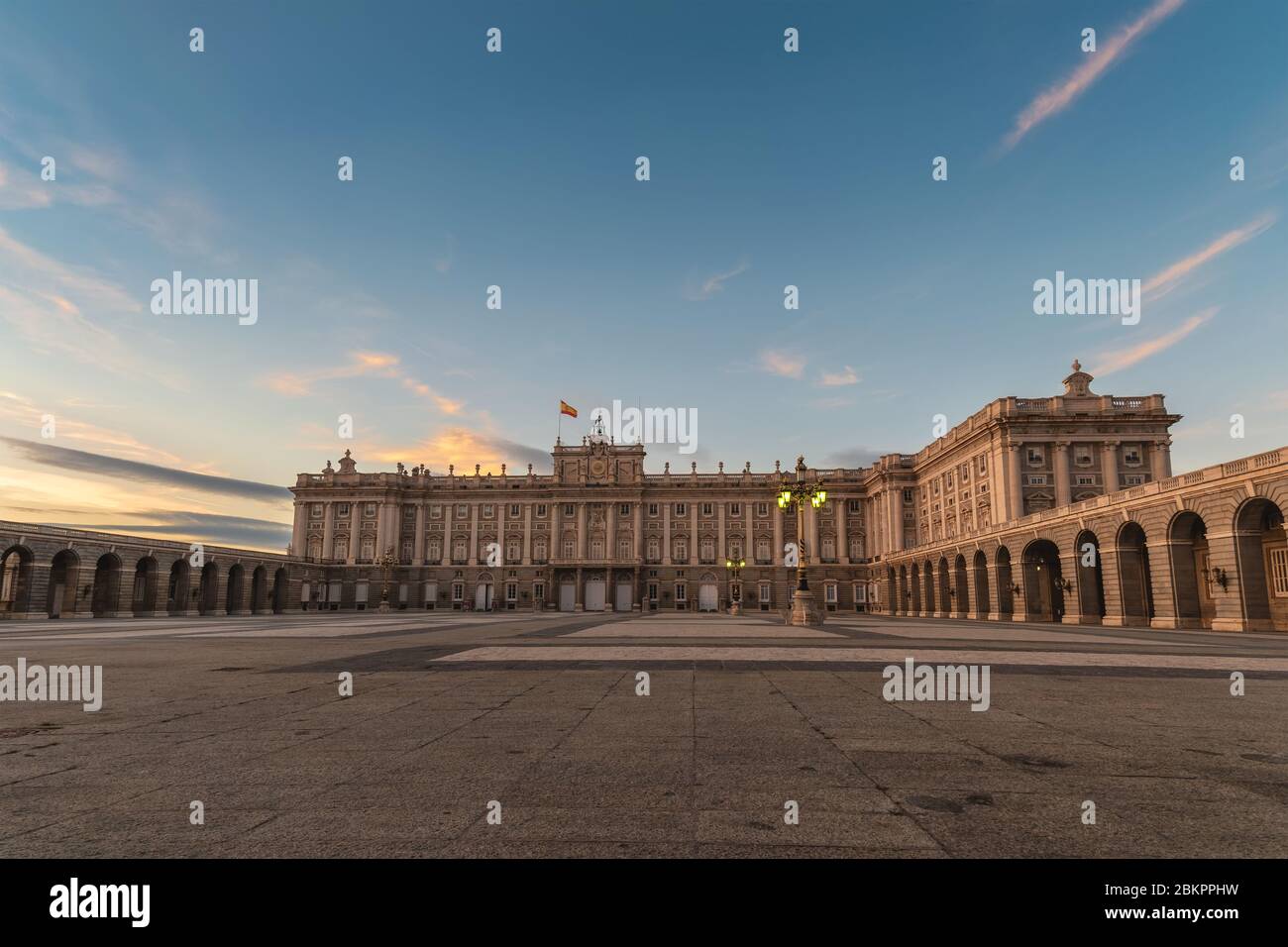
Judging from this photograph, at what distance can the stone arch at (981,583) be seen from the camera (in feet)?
168

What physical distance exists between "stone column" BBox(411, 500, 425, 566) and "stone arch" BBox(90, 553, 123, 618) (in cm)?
3721

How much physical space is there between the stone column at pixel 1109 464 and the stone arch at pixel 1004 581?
47.0 ft

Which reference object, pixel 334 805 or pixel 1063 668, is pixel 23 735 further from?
pixel 1063 668

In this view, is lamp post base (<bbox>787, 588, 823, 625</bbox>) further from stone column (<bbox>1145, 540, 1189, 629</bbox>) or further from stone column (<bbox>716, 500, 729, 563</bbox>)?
stone column (<bbox>716, 500, 729, 563</bbox>)

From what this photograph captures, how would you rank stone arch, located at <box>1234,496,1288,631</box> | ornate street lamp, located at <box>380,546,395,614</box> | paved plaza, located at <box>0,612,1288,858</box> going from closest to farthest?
paved plaza, located at <box>0,612,1288,858</box>, stone arch, located at <box>1234,496,1288,631</box>, ornate street lamp, located at <box>380,546,395,614</box>

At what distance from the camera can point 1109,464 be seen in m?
55.6

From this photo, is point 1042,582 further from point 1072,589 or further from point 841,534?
point 841,534

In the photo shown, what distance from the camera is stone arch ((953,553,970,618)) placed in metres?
54.8

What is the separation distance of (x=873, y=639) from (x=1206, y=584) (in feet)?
85.3

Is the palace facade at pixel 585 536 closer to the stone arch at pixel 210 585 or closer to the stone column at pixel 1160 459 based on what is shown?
the stone arch at pixel 210 585

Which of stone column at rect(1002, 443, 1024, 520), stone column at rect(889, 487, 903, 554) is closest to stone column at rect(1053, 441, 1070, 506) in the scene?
stone column at rect(1002, 443, 1024, 520)

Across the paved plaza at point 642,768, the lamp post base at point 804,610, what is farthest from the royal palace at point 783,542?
the paved plaza at point 642,768

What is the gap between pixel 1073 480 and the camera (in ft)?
183

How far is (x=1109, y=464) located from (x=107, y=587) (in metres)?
77.6
